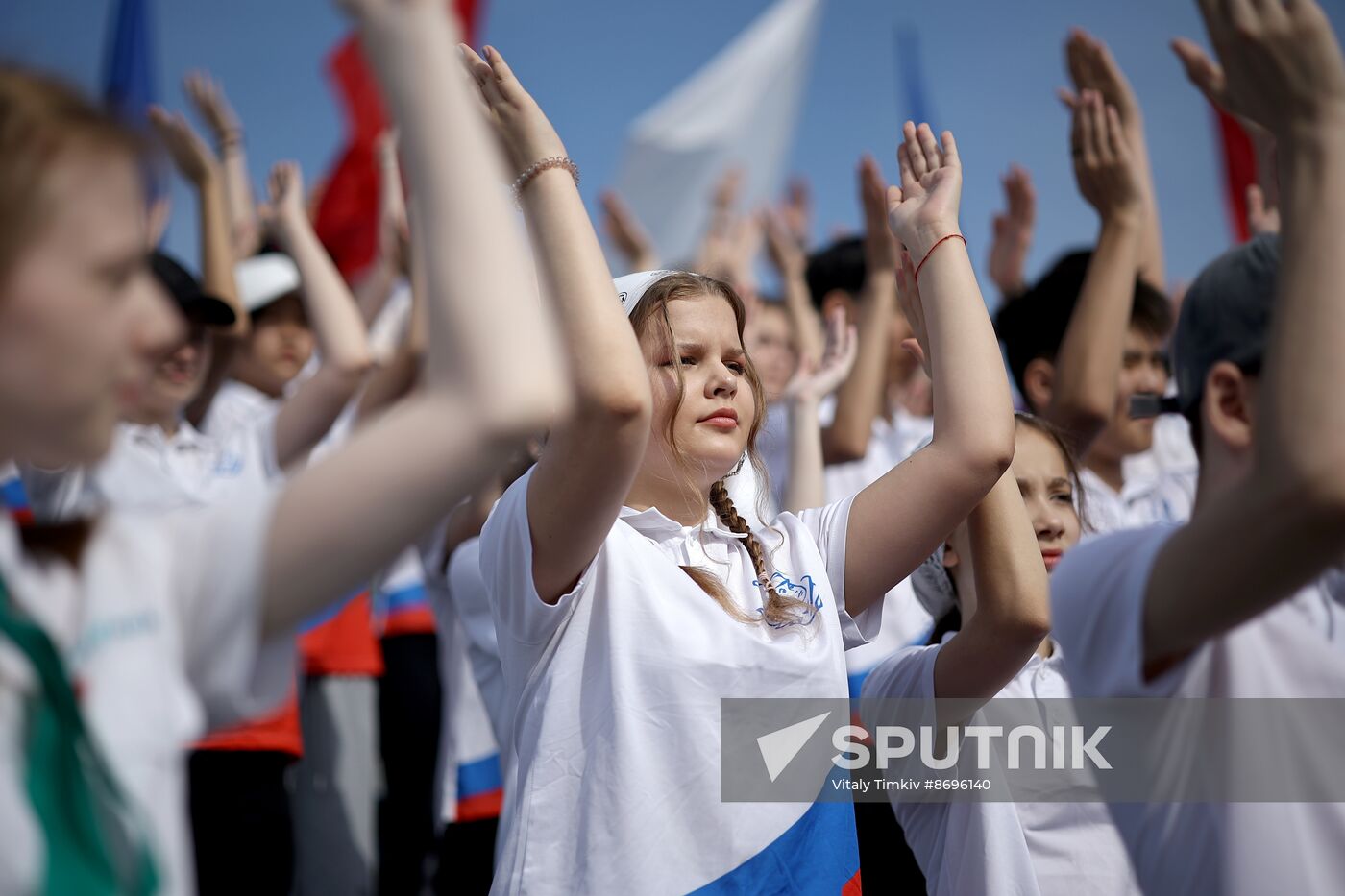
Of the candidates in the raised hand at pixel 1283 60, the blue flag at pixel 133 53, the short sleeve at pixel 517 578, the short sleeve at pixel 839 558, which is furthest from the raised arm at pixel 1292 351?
the blue flag at pixel 133 53

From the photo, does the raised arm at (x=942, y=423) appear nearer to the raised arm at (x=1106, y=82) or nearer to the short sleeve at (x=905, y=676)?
the short sleeve at (x=905, y=676)

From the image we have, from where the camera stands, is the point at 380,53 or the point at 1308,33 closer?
the point at 380,53

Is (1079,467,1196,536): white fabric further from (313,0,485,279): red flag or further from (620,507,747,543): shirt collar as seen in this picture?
(313,0,485,279): red flag

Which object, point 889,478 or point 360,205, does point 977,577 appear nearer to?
point 889,478

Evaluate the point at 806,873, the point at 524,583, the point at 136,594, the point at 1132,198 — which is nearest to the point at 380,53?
the point at 136,594

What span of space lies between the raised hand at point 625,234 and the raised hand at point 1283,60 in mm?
4372

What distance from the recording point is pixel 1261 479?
1365mm

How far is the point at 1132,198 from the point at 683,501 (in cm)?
178

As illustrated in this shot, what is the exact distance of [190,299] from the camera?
12.2 ft

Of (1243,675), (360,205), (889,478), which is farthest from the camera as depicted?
(360,205)

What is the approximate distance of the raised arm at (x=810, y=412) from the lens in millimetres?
3383

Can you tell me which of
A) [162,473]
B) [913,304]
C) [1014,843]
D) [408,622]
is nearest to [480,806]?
[408,622]

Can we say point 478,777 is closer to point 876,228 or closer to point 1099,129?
point 876,228

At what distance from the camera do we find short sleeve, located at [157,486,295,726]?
123cm
